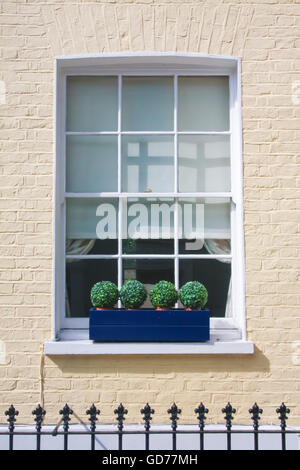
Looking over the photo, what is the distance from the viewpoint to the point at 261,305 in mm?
4711

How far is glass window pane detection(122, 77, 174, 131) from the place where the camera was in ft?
16.8

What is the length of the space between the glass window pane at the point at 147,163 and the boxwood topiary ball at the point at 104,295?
933mm

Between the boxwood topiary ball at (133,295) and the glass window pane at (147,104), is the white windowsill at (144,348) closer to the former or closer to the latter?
the boxwood topiary ball at (133,295)

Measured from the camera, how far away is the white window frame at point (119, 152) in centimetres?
480

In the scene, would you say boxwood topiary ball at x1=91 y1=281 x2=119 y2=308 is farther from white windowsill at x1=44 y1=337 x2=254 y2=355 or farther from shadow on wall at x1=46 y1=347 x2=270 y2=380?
shadow on wall at x1=46 y1=347 x2=270 y2=380

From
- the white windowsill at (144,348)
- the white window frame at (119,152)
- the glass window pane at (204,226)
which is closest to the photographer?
the white windowsill at (144,348)

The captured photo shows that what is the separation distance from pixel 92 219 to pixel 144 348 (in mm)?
1255

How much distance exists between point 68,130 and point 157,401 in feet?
8.23

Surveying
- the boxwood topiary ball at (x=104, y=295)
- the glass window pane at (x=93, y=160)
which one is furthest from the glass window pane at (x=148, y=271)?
the glass window pane at (x=93, y=160)

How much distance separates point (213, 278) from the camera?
196 inches

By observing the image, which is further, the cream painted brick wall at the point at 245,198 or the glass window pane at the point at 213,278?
the glass window pane at the point at 213,278

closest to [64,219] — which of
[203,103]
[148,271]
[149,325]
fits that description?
[148,271]

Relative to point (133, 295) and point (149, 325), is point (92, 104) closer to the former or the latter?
point (133, 295)

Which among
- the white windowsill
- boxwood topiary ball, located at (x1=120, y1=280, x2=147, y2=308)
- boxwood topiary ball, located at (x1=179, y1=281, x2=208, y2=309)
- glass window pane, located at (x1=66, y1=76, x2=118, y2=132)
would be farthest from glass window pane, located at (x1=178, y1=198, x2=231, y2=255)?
glass window pane, located at (x1=66, y1=76, x2=118, y2=132)
